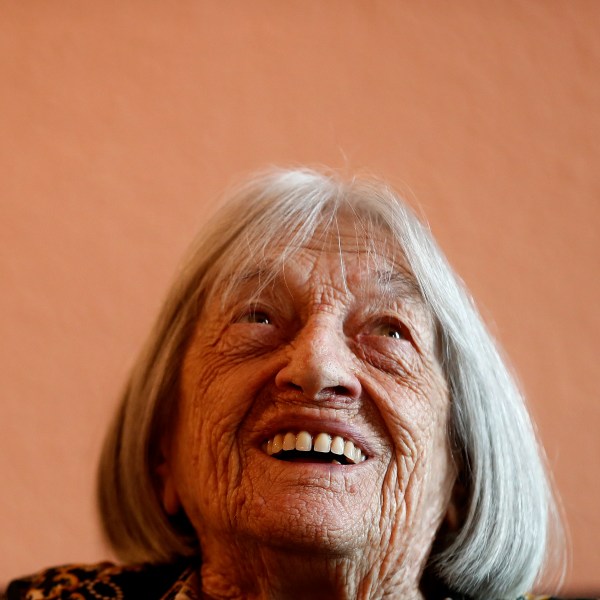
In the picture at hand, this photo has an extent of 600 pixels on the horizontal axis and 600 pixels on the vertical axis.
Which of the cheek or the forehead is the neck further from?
the forehead

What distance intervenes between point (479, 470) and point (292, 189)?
1.75ft

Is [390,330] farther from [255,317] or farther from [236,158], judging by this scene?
[236,158]

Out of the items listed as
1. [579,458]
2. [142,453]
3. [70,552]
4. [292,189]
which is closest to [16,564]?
[70,552]

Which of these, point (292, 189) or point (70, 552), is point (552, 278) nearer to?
point (292, 189)

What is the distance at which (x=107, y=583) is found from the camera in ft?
5.19

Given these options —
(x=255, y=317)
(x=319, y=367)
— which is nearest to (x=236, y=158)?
(x=255, y=317)

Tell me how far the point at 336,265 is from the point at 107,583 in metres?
0.65

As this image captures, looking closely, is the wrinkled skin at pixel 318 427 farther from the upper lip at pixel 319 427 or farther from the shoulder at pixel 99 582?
the shoulder at pixel 99 582

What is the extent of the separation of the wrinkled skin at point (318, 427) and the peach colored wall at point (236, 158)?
2.12ft

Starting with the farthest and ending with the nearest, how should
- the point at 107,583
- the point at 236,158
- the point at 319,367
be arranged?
the point at 236,158 < the point at 107,583 < the point at 319,367

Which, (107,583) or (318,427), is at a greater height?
(318,427)

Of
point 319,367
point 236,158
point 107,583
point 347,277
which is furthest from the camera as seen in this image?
point 236,158

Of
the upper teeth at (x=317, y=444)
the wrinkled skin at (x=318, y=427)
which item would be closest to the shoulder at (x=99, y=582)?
the wrinkled skin at (x=318, y=427)

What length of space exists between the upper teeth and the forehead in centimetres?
22
